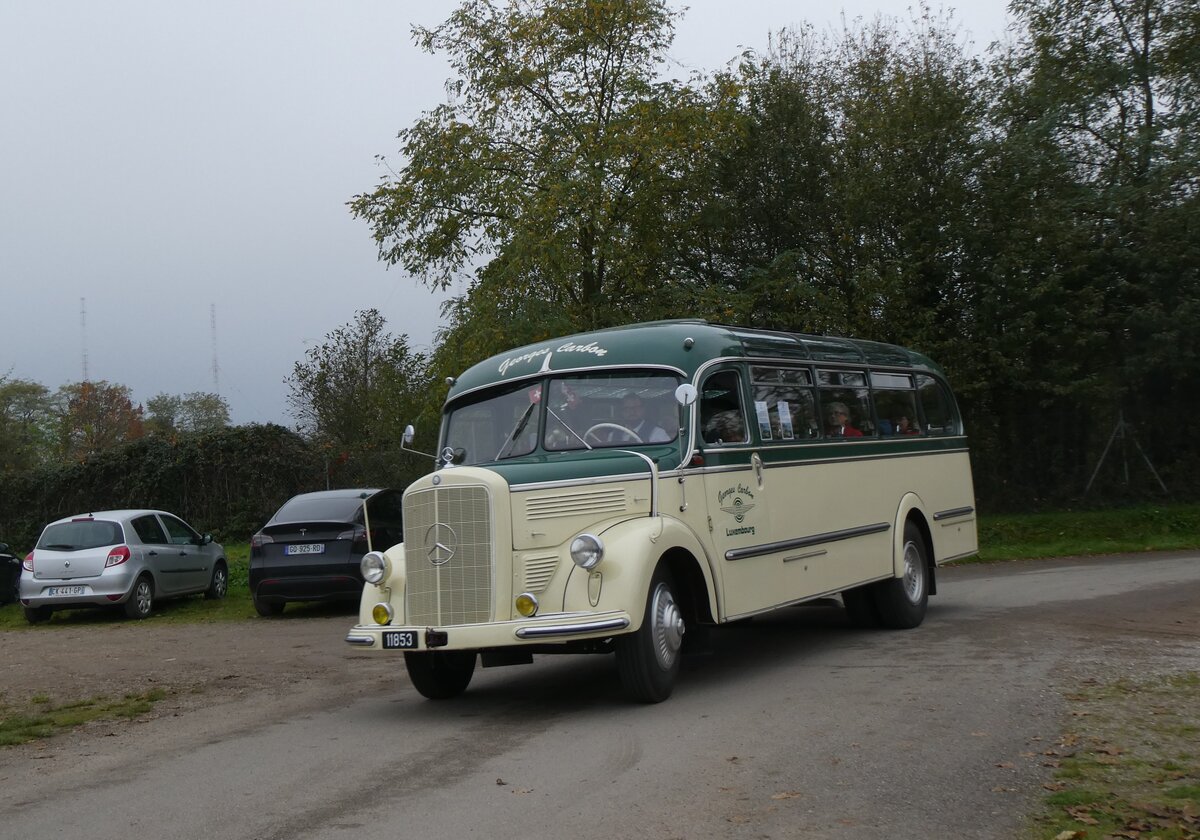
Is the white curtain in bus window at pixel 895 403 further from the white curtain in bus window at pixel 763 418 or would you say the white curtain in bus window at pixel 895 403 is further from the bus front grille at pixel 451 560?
the bus front grille at pixel 451 560

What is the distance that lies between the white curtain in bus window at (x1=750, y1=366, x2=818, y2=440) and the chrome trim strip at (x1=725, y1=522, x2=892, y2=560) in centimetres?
91

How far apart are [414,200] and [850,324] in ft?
30.2

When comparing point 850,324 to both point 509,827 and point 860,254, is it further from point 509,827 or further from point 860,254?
point 509,827

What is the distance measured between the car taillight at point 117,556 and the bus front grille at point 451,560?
1018 centimetres

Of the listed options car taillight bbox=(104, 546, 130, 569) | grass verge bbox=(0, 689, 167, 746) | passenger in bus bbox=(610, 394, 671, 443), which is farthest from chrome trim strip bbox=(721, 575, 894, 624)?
car taillight bbox=(104, 546, 130, 569)

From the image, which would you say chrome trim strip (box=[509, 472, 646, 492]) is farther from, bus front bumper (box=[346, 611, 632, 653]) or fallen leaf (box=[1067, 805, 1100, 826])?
fallen leaf (box=[1067, 805, 1100, 826])

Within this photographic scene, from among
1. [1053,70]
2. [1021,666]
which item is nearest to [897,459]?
[1021,666]

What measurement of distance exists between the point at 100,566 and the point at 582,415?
10521mm

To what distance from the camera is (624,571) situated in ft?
27.9

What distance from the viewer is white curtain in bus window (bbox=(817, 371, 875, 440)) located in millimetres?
12133

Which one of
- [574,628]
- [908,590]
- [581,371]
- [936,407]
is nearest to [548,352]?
[581,371]

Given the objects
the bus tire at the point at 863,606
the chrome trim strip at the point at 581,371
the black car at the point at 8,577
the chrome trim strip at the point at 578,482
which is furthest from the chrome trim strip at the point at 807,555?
the black car at the point at 8,577

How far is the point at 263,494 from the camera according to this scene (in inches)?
1159

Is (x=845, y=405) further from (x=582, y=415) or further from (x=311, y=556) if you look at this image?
(x=311, y=556)
